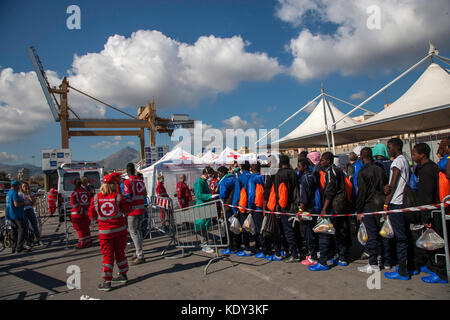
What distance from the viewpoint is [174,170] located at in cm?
1301

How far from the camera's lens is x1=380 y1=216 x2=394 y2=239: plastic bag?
376cm

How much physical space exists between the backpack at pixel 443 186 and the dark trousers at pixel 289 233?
218 cm

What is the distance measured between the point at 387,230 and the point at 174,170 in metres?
10.4

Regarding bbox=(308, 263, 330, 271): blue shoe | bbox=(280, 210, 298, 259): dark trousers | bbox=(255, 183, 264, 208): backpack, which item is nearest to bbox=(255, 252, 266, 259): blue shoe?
bbox=(280, 210, 298, 259): dark trousers

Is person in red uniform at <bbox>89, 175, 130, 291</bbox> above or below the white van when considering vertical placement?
below

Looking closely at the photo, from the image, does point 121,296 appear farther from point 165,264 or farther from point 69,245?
point 69,245

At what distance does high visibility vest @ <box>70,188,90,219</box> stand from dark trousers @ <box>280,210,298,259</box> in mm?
5247

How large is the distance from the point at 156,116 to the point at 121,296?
3333cm

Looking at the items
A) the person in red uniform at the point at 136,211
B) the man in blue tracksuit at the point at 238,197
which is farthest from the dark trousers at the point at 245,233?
the person in red uniform at the point at 136,211

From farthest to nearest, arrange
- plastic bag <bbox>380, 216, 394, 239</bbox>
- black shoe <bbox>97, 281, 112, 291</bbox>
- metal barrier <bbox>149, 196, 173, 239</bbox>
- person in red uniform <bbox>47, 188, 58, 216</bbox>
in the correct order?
person in red uniform <bbox>47, 188, 58, 216</bbox> < metal barrier <bbox>149, 196, 173, 239</bbox> < black shoe <bbox>97, 281, 112, 291</bbox> < plastic bag <bbox>380, 216, 394, 239</bbox>

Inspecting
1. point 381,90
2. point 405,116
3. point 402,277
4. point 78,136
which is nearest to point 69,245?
point 402,277

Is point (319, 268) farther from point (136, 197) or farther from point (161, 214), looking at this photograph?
point (161, 214)

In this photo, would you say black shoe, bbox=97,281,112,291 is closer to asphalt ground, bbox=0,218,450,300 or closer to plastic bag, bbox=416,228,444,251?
asphalt ground, bbox=0,218,450,300

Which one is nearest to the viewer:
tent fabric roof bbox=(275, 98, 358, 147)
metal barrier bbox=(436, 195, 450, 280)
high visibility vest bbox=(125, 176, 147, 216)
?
metal barrier bbox=(436, 195, 450, 280)
